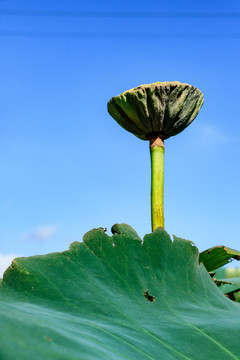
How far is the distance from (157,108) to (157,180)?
0.26 metres

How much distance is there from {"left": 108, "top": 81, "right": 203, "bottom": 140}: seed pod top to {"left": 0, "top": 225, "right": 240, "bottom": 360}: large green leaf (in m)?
0.58

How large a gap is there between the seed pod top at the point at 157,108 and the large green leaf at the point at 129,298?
58 cm

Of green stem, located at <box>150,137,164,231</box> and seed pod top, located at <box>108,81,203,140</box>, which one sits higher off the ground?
seed pod top, located at <box>108,81,203,140</box>

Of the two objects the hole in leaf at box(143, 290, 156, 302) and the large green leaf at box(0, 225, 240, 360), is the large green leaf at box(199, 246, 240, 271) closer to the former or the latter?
the large green leaf at box(0, 225, 240, 360)

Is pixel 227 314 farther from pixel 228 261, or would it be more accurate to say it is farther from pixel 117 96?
pixel 117 96

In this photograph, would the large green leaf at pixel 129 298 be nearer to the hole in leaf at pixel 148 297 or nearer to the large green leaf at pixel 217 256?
the hole in leaf at pixel 148 297

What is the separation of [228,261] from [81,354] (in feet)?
3.75

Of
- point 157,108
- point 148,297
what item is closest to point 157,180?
point 157,108

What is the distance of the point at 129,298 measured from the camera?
109 centimetres

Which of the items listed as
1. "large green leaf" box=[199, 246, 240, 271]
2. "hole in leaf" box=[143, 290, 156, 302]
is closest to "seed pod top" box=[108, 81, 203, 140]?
"large green leaf" box=[199, 246, 240, 271]

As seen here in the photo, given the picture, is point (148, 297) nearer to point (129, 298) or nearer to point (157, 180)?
point (129, 298)

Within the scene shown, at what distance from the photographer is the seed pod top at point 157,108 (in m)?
1.65

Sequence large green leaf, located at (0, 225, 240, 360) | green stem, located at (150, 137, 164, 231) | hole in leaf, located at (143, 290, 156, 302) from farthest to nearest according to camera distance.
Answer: green stem, located at (150, 137, 164, 231) → hole in leaf, located at (143, 290, 156, 302) → large green leaf, located at (0, 225, 240, 360)

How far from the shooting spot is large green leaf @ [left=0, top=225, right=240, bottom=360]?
90cm
